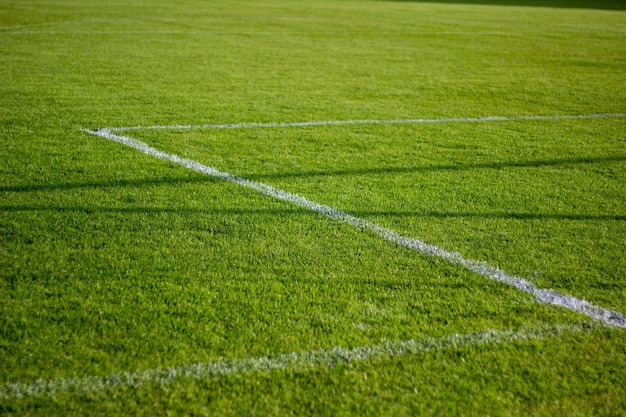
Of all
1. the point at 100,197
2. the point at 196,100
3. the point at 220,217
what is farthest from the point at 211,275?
the point at 196,100

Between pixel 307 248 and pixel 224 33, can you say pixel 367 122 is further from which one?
pixel 224 33

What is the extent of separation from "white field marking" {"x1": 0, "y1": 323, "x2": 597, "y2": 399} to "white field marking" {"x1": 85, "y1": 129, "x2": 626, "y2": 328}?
15 centimetres

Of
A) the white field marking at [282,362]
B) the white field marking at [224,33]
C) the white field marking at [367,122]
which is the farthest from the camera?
the white field marking at [224,33]

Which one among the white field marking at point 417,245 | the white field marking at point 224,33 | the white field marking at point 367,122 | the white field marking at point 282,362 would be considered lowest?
the white field marking at point 282,362

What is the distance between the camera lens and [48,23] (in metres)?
13.8

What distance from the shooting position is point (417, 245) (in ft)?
11.5

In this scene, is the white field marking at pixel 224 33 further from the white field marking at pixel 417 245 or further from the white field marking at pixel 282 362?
the white field marking at pixel 282 362

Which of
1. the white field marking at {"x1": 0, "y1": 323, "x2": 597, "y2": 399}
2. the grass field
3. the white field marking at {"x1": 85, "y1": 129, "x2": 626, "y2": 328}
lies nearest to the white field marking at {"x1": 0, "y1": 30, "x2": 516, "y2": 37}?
the grass field

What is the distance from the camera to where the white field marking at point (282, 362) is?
227cm

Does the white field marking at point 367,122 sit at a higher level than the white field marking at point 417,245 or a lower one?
higher

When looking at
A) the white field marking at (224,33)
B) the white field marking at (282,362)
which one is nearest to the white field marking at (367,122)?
the white field marking at (282,362)

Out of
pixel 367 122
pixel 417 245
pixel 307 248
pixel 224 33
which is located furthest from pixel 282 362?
pixel 224 33

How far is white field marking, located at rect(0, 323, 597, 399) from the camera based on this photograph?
2.27 m

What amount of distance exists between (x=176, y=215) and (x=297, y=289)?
1.16m
